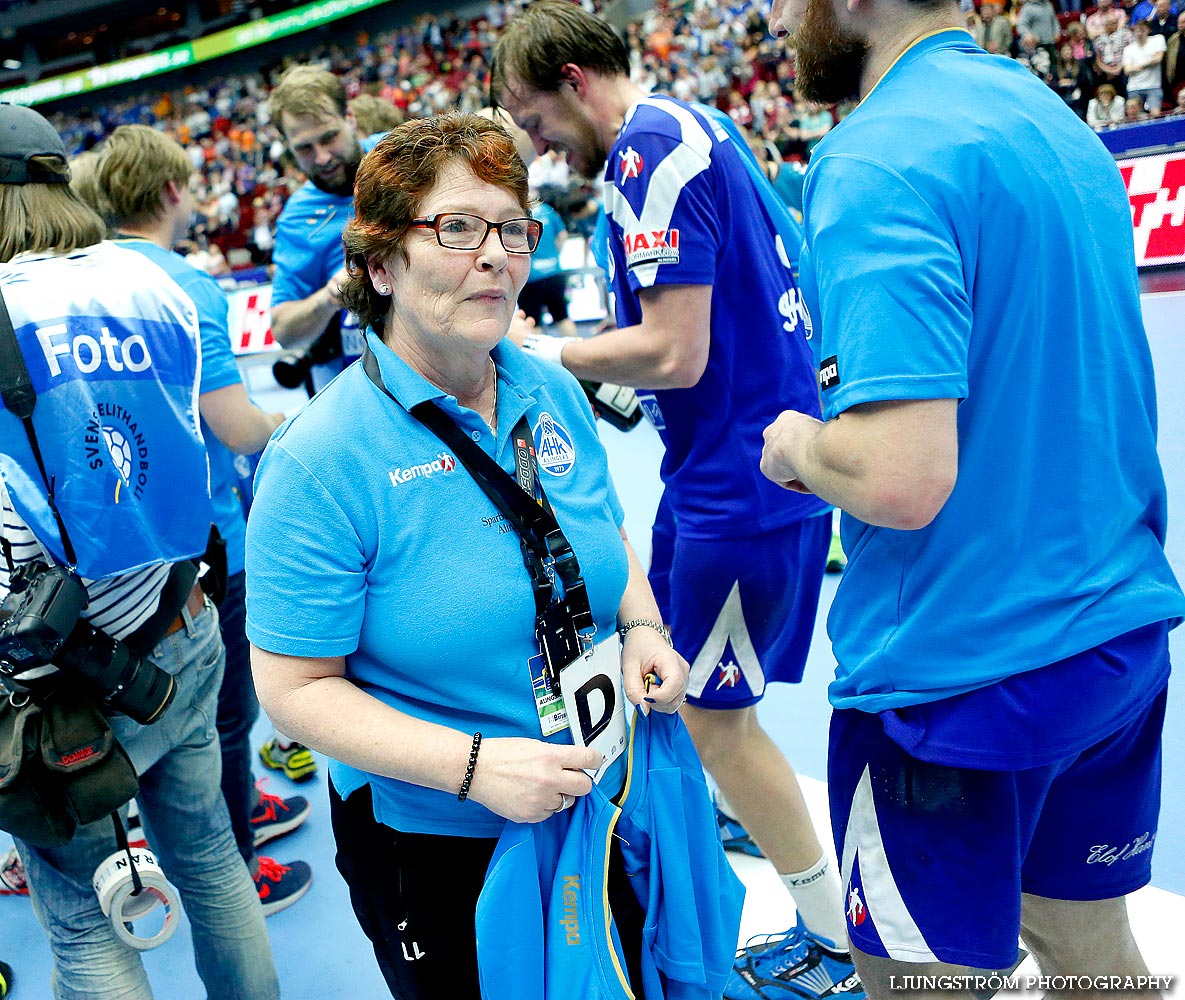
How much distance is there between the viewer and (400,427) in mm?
1418

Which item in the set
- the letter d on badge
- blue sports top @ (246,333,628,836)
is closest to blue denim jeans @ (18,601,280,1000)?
blue sports top @ (246,333,628,836)

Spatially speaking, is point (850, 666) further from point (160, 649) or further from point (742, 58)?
point (742, 58)

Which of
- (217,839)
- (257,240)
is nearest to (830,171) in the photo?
(217,839)

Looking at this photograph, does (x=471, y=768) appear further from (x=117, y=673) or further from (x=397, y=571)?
(x=117, y=673)

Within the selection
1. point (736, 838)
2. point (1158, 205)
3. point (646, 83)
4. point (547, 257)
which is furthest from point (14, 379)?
point (646, 83)

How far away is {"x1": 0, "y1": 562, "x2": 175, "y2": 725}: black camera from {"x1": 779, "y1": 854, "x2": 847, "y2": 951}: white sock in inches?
56.5

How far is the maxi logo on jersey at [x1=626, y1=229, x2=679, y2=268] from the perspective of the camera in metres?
2.05

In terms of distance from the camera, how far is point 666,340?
2115mm

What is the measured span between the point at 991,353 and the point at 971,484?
6.6 inches

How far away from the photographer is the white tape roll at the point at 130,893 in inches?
70.5

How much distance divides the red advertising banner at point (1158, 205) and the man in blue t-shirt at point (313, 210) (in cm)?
660

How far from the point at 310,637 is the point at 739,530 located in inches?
45.8

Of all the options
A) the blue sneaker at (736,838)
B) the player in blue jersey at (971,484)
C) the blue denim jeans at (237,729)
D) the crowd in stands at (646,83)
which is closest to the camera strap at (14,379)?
the blue denim jeans at (237,729)

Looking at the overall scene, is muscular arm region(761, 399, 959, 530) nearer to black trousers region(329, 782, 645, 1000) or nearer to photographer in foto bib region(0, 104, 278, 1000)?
black trousers region(329, 782, 645, 1000)
